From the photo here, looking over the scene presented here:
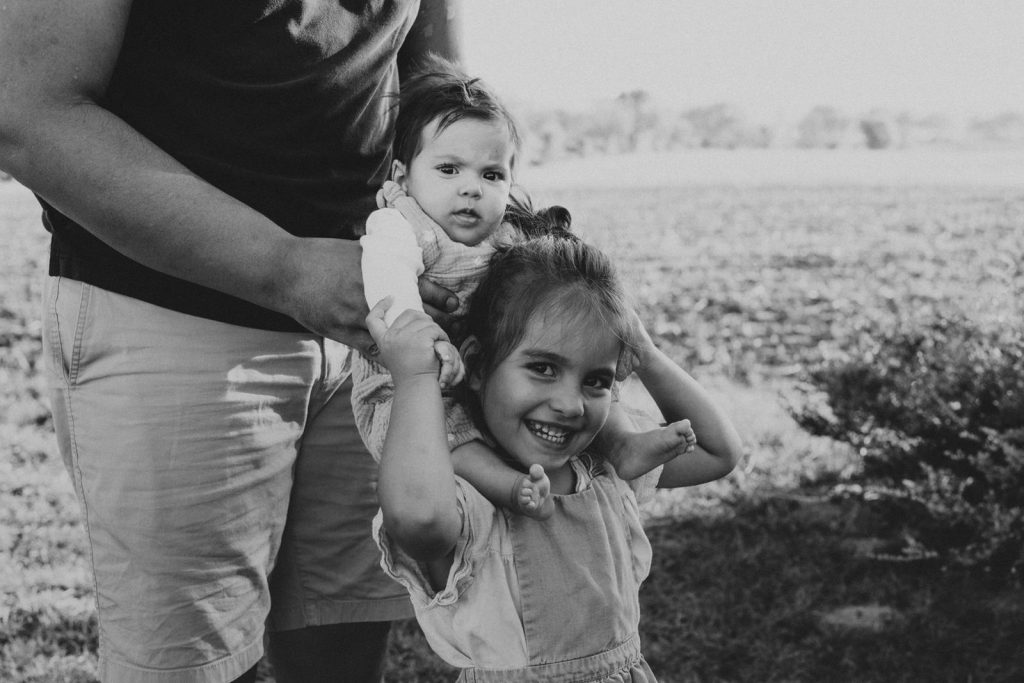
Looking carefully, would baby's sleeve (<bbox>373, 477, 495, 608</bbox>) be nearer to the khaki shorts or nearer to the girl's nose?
the girl's nose

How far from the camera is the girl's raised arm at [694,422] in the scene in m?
2.01

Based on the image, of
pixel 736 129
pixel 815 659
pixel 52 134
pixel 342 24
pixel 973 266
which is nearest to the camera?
pixel 52 134

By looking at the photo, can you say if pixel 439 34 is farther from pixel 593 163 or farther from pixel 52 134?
pixel 593 163

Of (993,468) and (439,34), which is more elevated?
(439,34)

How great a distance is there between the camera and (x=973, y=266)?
8117mm

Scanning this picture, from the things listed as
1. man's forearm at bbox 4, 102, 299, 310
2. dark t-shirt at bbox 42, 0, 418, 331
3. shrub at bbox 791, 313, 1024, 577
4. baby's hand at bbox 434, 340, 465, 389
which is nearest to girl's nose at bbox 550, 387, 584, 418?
baby's hand at bbox 434, 340, 465, 389

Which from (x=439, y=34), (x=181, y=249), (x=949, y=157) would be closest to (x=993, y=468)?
(x=439, y=34)

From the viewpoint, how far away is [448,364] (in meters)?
1.53

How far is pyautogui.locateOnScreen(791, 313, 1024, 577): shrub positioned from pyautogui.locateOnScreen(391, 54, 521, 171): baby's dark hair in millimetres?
2261

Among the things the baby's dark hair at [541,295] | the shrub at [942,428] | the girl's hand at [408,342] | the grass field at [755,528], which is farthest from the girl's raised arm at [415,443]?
the shrub at [942,428]

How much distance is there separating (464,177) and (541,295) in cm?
28

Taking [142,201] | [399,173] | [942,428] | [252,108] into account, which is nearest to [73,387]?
[142,201]

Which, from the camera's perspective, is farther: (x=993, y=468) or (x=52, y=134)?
(x=993, y=468)

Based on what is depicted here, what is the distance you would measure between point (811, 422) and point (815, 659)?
122cm
